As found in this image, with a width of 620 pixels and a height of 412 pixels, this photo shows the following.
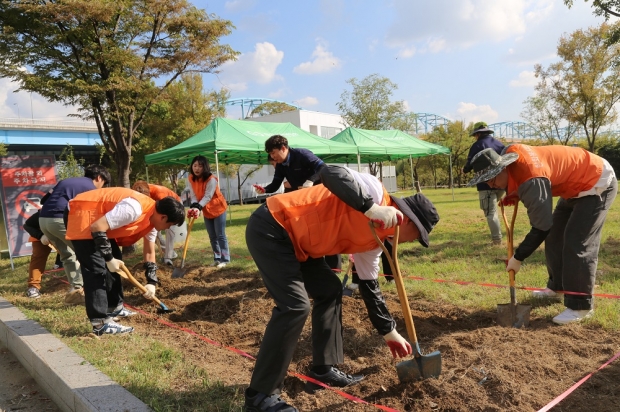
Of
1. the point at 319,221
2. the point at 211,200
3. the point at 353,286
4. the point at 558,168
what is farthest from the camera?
the point at 211,200

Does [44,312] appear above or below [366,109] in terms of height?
below

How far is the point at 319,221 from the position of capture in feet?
7.19

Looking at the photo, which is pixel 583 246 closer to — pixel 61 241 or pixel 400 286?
pixel 400 286

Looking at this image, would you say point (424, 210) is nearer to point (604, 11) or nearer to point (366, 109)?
point (604, 11)

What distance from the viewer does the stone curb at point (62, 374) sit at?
2451mm

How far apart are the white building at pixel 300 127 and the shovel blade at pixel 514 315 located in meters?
26.9

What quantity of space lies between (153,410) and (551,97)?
21.5 meters

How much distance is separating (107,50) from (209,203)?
3.68 meters

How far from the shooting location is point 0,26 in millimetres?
7559

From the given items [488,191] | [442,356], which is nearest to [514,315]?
[442,356]

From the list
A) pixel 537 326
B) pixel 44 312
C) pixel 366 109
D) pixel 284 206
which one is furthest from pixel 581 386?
pixel 366 109

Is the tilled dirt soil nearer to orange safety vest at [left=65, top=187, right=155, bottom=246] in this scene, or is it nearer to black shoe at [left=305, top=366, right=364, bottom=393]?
black shoe at [left=305, top=366, right=364, bottom=393]

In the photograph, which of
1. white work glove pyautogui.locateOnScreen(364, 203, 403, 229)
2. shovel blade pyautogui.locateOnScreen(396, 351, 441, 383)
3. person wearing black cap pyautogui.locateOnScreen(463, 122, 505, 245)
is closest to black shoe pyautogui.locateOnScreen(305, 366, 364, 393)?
shovel blade pyautogui.locateOnScreen(396, 351, 441, 383)

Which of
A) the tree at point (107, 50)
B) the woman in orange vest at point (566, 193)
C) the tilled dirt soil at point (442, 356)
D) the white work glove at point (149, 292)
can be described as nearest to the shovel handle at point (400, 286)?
the tilled dirt soil at point (442, 356)
